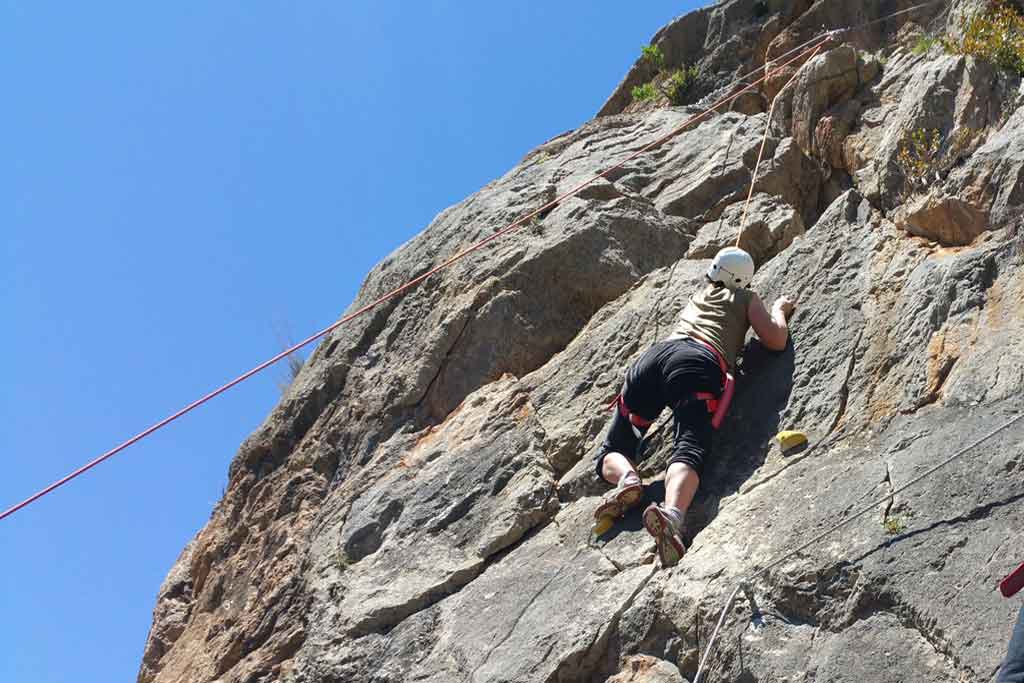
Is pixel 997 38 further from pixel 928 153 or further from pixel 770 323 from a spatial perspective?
pixel 770 323

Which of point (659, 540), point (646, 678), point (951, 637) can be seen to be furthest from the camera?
point (659, 540)

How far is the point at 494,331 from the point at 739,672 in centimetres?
471

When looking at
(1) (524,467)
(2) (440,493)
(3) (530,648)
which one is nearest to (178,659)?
(2) (440,493)

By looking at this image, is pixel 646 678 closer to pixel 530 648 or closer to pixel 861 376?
pixel 530 648

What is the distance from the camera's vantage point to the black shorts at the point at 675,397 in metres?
7.13

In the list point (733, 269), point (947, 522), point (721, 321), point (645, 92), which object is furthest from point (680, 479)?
point (645, 92)

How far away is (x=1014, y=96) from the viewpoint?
8.03m

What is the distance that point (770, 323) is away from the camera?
25.4 feet

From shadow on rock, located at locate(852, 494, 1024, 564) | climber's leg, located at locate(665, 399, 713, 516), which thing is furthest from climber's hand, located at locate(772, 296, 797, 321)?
shadow on rock, located at locate(852, 494, 1024, 564)

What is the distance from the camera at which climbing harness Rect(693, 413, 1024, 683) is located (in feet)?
18.8

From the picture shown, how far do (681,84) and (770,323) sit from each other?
21.9 feet

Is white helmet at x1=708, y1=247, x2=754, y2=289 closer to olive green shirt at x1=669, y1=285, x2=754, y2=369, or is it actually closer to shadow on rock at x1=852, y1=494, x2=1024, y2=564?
olive green shirt at x1=669, y1=285, x2=754, y2=369

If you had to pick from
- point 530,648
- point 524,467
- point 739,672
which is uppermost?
point 524,467

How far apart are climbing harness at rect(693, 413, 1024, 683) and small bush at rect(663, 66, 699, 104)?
8638mm
